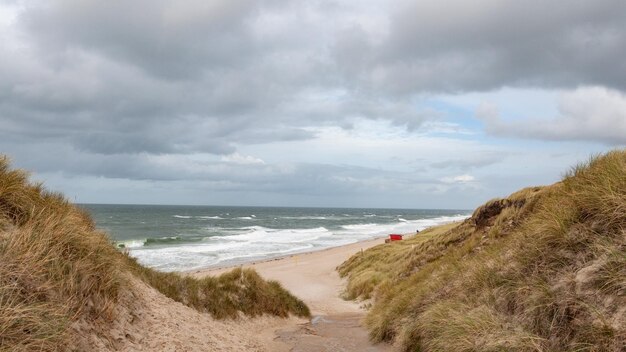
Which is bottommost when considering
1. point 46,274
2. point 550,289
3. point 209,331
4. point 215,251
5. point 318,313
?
point 215,251

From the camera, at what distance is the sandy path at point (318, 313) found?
42.6 ft

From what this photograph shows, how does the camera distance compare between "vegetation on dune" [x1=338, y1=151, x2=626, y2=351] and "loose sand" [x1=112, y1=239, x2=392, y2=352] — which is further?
"loose sand" [x1=112, y1=239, x2=392, y2=352]

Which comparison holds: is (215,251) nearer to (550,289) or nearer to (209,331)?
(209,331)

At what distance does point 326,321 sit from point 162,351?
11204mm

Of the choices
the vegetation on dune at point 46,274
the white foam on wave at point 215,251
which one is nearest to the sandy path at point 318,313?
the vegetation on dune at point 46,274

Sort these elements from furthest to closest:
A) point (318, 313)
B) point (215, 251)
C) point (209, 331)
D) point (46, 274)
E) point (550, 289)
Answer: point (215, 251), point (318, 313), point (209, 331), point (550, 289), point (46, 274)

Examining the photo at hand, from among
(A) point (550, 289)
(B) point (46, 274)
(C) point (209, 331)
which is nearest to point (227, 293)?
(C) point (209, 331)

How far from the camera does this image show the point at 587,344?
6.06 metres

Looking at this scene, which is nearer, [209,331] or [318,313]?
[209,331]

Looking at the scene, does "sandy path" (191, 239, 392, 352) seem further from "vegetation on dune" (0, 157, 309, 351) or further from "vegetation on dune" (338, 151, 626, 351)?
"vegetation on dune" (0, 157, 309, 351)

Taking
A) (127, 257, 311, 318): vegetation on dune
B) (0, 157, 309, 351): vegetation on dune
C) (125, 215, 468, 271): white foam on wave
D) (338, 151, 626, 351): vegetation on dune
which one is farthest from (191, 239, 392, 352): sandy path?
(125, 215, 468, 271): white foam on wave

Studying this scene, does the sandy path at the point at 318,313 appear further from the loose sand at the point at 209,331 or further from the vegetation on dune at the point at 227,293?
the vegetation on dune at the point at 227,293

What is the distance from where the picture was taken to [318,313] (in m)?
22.6

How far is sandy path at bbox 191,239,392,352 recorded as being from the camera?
13.0m
